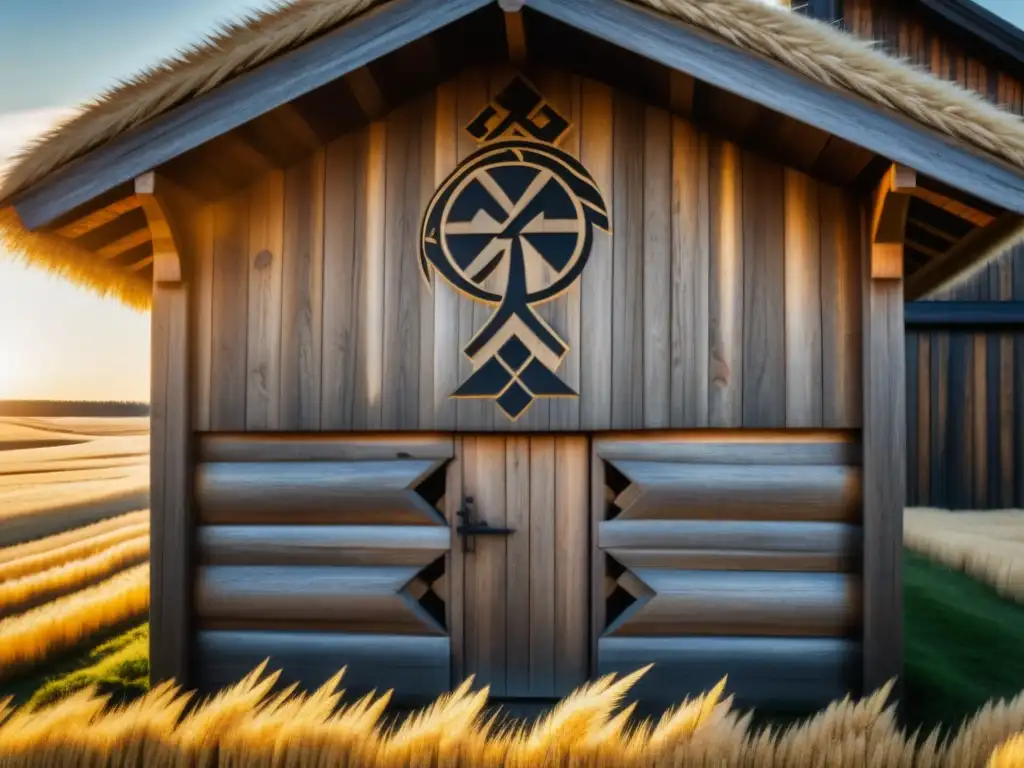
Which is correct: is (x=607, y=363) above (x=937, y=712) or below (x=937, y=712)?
above

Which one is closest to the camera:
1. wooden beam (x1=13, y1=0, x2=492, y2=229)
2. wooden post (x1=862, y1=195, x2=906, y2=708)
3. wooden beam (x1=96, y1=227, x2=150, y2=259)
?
wooden beam (x1=13, y1=0, x2=492, y2=229)

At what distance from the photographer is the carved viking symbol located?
452 cm

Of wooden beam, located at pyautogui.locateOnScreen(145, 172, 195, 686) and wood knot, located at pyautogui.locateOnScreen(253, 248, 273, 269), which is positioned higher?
wood knot, located at pyautogui.locateOnScreen(253, 248, 273, 269)

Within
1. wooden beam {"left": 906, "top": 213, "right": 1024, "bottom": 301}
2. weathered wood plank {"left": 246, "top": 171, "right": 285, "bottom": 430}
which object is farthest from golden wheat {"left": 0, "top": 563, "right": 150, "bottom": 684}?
wooden beam {"left": 906, "top": 213, "right": 1024, "bottom": 301}

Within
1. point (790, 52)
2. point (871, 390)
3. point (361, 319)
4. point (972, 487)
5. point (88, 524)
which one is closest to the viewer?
point (790, 52)

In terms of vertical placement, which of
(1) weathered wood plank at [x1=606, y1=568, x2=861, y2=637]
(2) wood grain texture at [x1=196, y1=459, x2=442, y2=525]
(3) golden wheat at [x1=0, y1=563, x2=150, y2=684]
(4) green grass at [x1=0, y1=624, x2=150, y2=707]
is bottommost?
(4) green grass at [x1=0, y1=624, x2=150, y2=707]

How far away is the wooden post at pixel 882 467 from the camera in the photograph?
14.1 feet

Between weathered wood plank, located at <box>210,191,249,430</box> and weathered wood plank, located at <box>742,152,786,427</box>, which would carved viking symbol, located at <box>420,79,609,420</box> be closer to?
weathered wood plank, located at <box>742,152,786,427</box>

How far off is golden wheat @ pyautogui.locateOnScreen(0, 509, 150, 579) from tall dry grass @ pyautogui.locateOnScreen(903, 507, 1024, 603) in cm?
862

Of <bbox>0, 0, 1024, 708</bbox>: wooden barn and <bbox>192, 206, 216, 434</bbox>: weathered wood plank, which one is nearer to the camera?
<bbox>0, 0, 1024, 708</bbox>: wooden barn

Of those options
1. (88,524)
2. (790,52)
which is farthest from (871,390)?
(88,524)

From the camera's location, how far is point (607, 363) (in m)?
4.51

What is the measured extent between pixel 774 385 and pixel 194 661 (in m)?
3.78

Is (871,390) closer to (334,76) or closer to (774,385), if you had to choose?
(774,385)
